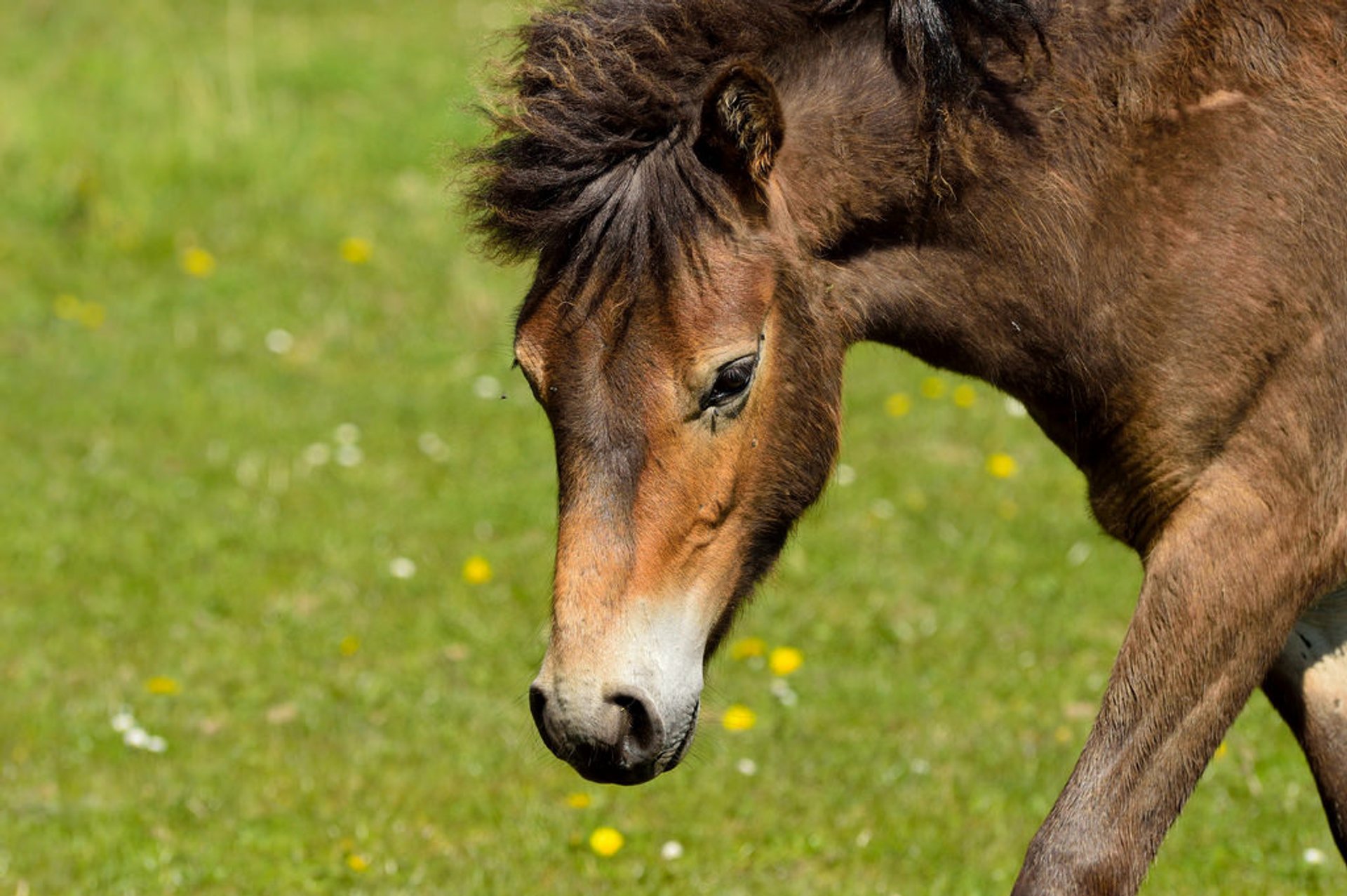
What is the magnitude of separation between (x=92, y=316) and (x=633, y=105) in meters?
6.55

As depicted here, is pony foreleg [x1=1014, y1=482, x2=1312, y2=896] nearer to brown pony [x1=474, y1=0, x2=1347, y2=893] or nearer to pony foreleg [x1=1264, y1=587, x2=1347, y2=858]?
brown pony [x1=474, y1=0, x2=1347, y2=893]

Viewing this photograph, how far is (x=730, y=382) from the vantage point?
10.5ft

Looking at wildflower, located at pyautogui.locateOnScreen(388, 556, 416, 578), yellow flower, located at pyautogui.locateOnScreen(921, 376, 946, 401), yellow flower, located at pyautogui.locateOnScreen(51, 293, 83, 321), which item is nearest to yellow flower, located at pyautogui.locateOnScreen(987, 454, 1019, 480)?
yellow flower, located at pyautogui.locateOnScreen(921, 376, 946, 401)

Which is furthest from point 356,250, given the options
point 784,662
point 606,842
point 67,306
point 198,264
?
point 606,842

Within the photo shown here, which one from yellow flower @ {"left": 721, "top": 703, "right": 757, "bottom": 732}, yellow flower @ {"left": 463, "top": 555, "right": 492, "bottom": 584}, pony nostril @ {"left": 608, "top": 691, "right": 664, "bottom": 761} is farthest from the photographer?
yellow flower @ {"left": 463, "top": 555, "right": 492, "bottom": 584}

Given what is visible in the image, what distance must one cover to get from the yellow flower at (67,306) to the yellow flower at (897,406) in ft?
14.2

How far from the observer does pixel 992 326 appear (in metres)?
3.50

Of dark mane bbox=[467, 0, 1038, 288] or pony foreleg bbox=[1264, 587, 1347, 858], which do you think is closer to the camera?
dark mane bbox=[467, 0, 1038, 288]

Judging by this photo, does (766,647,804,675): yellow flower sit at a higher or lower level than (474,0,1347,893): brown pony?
lower

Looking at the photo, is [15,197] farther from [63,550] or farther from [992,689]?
[992,689]

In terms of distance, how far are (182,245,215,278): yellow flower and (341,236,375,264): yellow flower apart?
74 cm

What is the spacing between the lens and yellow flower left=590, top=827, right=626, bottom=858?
4672 millimetres

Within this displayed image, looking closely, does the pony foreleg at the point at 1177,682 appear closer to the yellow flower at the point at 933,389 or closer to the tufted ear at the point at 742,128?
the tufted ear at the point at 742,128

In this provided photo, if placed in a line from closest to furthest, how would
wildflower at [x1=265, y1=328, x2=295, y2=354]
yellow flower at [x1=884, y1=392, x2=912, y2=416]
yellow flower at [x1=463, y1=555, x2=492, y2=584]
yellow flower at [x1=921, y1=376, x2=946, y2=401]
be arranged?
yellow flower at [x1=463, y1=555, x2=492, y2=584]
yellow flower at [x1=884, y1=392, x2=912, y2=416]
yellow flower at [x1=921, y1=376, x2=946, y2=401]
wildflower at [x1=265, y1=328, x2=295, y2=354]
